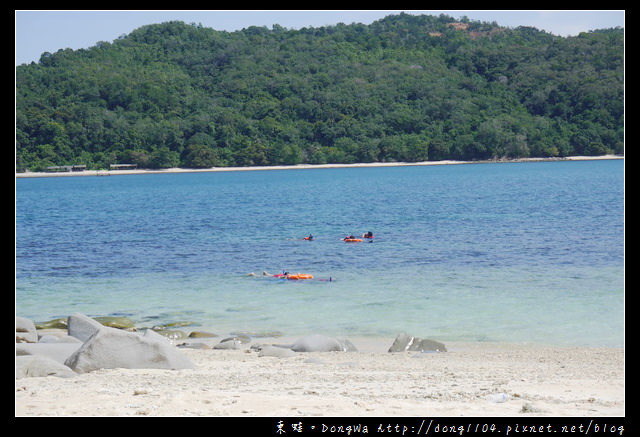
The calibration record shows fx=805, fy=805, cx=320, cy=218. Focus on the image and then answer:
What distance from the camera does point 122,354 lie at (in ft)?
30.1

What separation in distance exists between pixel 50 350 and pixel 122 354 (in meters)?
1.38

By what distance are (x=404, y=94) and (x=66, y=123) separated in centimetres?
5532

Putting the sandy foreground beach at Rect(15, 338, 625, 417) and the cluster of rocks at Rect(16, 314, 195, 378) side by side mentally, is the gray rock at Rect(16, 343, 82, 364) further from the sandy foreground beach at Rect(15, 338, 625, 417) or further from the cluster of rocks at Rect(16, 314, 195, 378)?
the sandy foreground beach at Rect(15, 338, 625, 417)

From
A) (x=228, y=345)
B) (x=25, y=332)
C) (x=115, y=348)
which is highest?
(x=115, y=348)

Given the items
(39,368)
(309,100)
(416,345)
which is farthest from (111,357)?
(309,100)

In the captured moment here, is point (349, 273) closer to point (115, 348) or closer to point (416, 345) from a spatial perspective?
point (416, 345)

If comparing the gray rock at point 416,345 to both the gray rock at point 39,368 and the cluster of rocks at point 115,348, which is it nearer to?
the cluster of rocks at point 115,348

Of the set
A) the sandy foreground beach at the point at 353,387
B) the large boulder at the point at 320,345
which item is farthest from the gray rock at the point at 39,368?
the large boulder at the point at 320,345

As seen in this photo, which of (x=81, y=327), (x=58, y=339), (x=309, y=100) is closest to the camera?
(x=58, y=339)

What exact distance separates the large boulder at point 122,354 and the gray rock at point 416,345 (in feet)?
10.7

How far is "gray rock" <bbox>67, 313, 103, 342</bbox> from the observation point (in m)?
11.8

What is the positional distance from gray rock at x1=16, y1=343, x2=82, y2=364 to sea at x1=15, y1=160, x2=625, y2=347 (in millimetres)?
3461

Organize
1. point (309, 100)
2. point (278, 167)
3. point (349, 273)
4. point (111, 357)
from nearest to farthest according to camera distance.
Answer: point (111, 357) → point (349, 273) → point (278, 167) → point (309, 100)

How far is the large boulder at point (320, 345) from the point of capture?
37.1 ft
